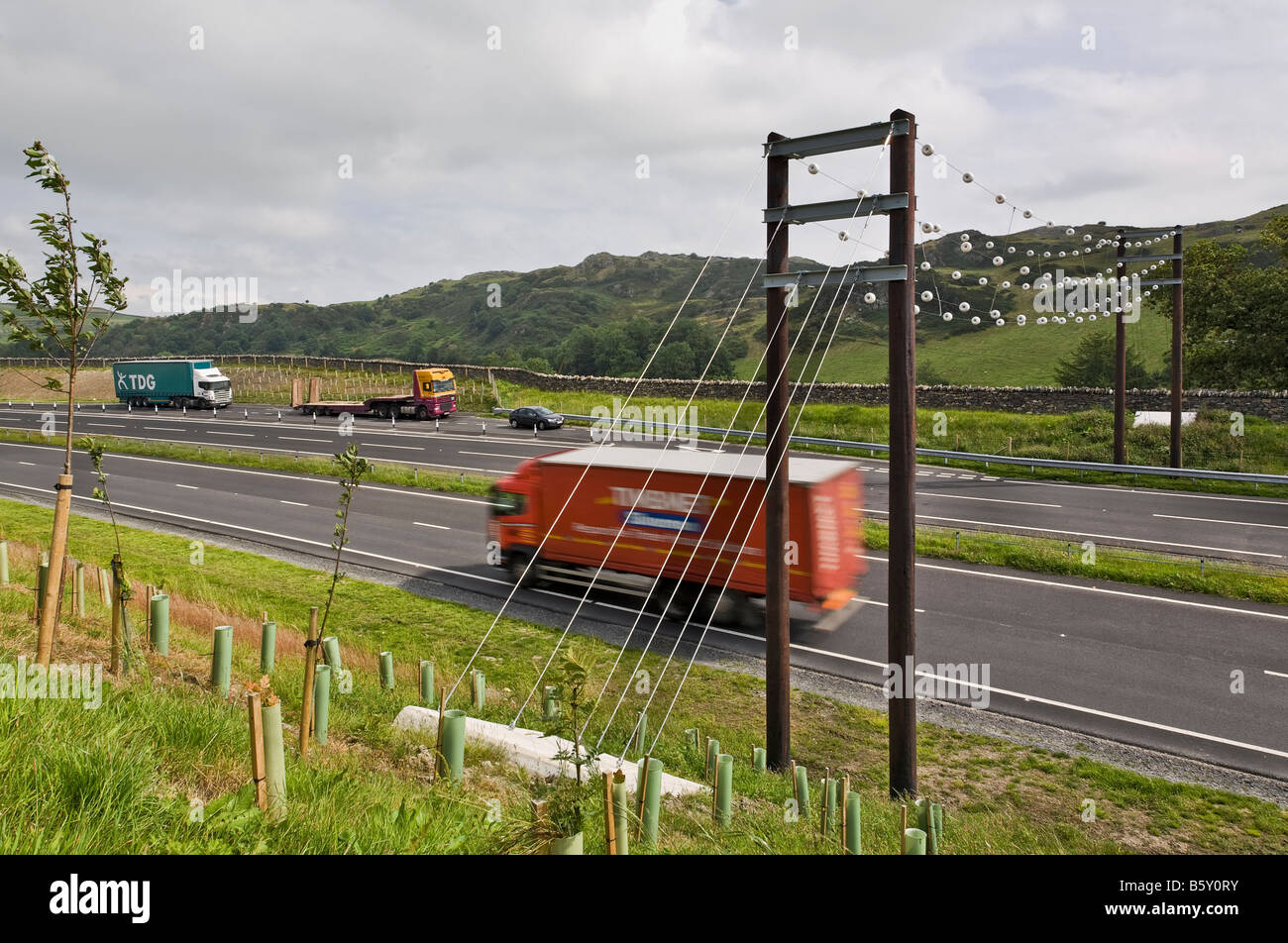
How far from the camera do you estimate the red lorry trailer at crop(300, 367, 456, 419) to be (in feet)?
172

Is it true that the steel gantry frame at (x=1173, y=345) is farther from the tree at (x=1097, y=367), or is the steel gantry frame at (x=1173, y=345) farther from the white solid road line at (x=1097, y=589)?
the tree at (x=1097, y=367)

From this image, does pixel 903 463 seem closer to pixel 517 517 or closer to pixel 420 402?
pixel 517 517

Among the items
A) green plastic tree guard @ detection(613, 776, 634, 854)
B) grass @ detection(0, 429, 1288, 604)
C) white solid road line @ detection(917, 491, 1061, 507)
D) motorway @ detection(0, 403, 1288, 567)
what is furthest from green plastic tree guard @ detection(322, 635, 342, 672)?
white solid road line @ detection(917, 491, 1061, 507)

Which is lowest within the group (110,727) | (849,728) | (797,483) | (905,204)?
(849,728)

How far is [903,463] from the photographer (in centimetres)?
920

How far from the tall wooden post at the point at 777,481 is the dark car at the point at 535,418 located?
37455 mm

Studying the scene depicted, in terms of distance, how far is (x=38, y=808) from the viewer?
14.0 feet

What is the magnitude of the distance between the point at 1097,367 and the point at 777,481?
7568cm

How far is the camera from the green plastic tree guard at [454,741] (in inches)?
269

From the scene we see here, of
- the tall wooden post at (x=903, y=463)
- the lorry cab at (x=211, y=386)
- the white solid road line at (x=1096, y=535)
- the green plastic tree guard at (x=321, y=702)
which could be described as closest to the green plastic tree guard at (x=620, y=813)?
the green plastic tree guard at (x=321, y=702)

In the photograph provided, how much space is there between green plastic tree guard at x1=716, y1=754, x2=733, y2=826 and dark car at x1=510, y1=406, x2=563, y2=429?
40339 mm
